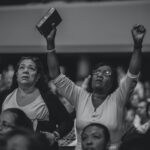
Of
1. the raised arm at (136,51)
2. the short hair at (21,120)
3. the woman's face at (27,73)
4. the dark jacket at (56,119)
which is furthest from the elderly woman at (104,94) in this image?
the short hair at (21,120)

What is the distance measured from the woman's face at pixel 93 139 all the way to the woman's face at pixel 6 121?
21.7 inches

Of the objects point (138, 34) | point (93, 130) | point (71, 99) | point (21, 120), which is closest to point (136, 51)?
point (138, 34)

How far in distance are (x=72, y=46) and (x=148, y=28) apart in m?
1.75

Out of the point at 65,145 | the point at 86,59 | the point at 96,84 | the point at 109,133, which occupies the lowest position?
the point at 86,59

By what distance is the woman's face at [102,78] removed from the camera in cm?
496

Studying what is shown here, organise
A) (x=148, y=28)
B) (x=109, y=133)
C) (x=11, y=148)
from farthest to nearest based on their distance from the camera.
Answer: (x=148, y=28), (x=109, y=133), (x=11, y=148)

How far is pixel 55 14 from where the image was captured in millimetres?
5188

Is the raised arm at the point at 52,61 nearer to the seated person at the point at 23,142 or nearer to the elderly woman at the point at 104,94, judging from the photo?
the elderly woman at the point at 104,94

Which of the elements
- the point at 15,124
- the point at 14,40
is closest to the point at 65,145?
the point at 15,124

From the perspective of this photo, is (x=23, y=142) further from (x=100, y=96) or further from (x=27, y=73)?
(x=27, y=73)

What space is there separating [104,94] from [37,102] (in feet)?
1.98

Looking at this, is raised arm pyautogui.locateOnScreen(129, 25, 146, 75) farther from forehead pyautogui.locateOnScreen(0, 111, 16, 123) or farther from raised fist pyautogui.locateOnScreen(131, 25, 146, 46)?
forehead pyautogui.locateOnScreen(0, 111, 16, 123)

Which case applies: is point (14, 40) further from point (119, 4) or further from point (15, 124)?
point (15, 124)

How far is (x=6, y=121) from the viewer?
432cm
